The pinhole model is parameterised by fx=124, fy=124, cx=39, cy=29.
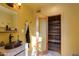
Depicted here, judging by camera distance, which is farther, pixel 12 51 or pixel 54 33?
pixel 54 33

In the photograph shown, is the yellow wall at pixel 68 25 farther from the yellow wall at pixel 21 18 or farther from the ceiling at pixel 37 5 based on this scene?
the yellow wall at pixel 21 18

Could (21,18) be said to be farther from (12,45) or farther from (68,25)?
(68,25)

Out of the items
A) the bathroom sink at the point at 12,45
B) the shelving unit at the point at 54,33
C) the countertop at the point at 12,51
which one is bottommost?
the countertop at the point at 12,51

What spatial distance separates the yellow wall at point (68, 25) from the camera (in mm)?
1509

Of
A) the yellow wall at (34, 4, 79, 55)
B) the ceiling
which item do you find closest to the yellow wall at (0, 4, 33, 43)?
the ceiling

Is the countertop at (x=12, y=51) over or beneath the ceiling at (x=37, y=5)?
beneath

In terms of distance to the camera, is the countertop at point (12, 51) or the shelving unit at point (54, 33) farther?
the shelving unit at point (54, 33)

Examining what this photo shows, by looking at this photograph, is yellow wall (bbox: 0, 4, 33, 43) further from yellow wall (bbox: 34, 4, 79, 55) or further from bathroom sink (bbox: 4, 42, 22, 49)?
yellow wall (bbox: 34, 4, 79, 55)

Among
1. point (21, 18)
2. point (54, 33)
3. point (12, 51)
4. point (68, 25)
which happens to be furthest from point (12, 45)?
point (68, 25)

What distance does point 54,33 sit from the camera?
162cm

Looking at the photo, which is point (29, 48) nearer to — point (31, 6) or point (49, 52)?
point (49, 52)

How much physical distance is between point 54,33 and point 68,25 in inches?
Result: 8.1

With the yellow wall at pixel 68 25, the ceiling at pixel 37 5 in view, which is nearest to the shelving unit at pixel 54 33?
the yellow wall at pixel 68 25

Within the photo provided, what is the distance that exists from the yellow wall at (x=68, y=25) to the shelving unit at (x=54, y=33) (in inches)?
1.9
